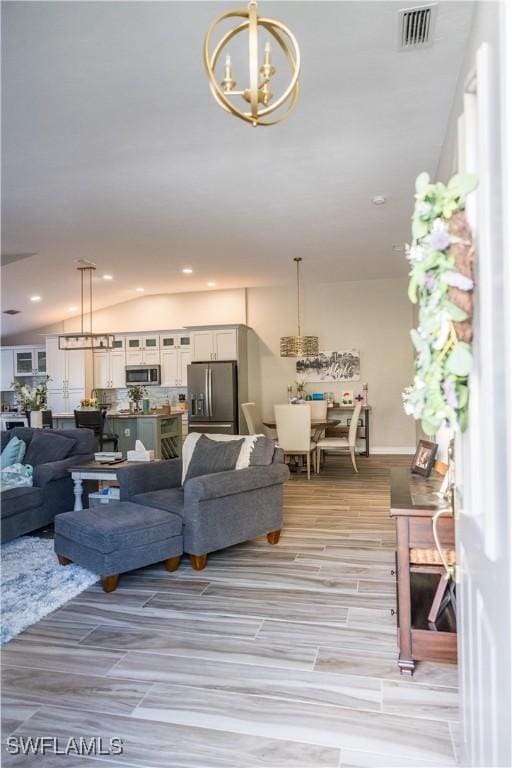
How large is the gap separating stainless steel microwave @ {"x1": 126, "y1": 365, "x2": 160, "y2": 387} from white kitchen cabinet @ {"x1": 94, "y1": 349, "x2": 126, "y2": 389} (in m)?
0.25

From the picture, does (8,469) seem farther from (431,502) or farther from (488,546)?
(488,546)

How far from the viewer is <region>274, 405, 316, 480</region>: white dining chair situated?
6453 millimetres

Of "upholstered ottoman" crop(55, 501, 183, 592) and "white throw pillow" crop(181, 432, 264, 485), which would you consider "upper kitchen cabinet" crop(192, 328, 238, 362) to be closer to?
"white throw pillow" crop(181, 432, 264, 485)

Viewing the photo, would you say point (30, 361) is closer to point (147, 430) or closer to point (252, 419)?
point (147, 430)

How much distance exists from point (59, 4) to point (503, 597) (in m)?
2.79

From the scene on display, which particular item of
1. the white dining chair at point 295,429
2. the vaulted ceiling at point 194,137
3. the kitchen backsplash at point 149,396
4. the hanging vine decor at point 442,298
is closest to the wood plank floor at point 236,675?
the hanging vine decor at point 442,298

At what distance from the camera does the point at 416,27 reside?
240cm

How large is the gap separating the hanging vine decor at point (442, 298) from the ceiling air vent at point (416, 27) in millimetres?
1806

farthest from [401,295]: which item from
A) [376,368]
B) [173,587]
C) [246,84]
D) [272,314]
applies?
[173,587]

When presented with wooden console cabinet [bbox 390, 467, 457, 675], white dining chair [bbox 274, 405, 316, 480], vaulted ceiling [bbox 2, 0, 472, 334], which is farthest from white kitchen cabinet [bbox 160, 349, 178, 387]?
wooden console cabinet [bbox 390, 467, 457, 675]

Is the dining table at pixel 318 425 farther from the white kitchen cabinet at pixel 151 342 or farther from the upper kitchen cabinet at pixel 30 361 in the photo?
the upper kitchen cabinet at pixel 30 361

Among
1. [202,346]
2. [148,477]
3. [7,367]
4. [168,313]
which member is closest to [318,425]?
[202,346]

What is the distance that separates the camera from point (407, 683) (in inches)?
81.4

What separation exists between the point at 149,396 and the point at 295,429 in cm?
399
